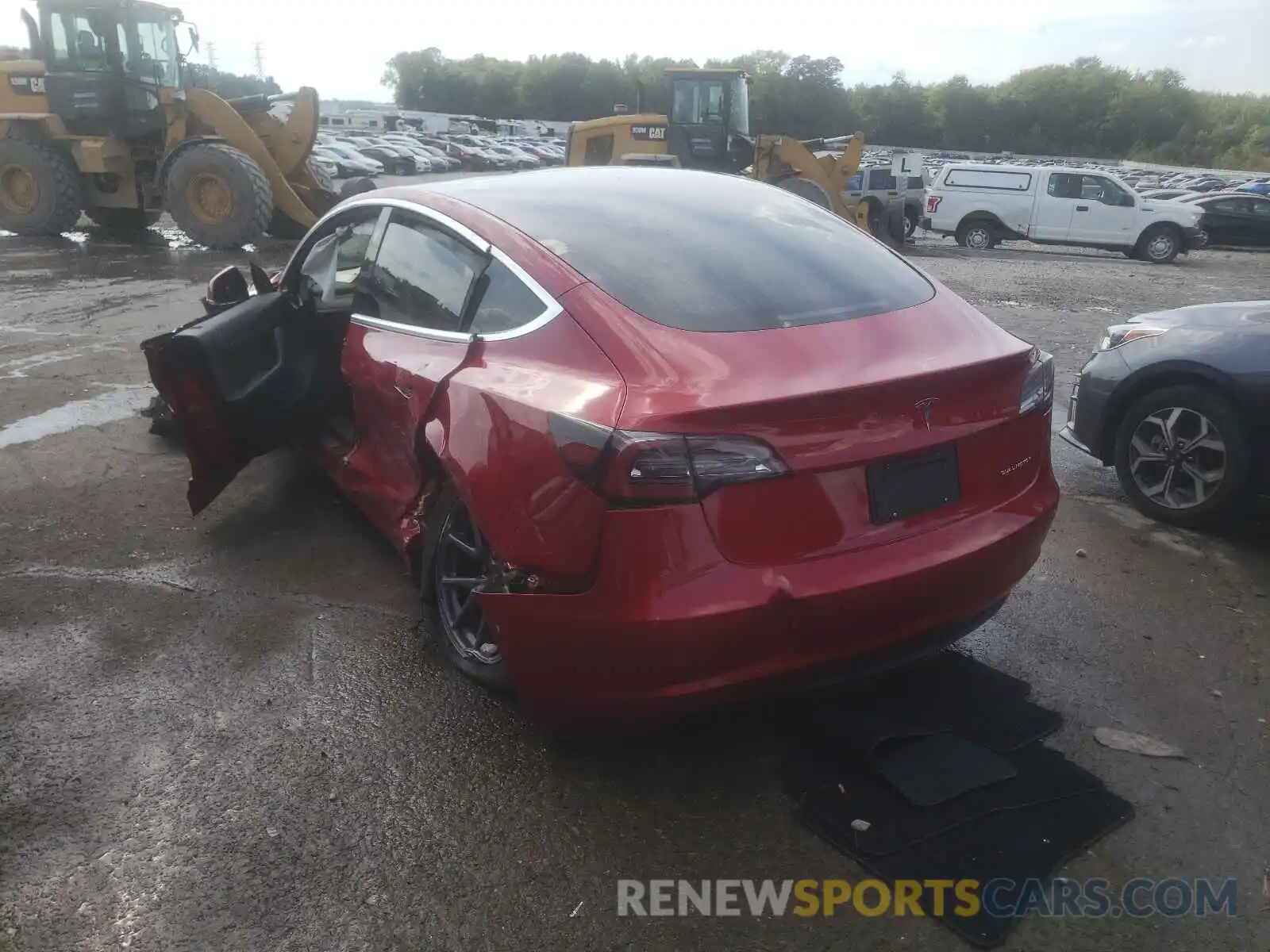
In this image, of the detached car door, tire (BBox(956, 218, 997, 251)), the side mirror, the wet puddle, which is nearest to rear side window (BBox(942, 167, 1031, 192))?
tire (BBox(956, 218, 997, 251))

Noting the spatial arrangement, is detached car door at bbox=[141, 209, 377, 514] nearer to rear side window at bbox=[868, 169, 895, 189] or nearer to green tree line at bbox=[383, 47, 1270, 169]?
rear side window at bbox=[868, 169, 895, 189]

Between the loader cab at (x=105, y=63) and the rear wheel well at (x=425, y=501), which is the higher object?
the loader cab at (x=105, y=63)

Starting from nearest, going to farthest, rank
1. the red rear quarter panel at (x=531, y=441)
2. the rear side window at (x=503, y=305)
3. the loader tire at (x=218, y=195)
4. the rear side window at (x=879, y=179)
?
the red rear quarter panel at (x=531, y=441) < the rear side window at (x=503, y=305) < the loader tire at (x=218, y=195) < the rear side window at (x=879, y=179)

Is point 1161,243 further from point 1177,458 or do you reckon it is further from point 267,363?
point 267,363

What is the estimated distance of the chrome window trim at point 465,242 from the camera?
2.98 meters

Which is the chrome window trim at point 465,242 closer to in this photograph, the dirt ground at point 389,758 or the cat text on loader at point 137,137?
the dirt ground at point 389,758

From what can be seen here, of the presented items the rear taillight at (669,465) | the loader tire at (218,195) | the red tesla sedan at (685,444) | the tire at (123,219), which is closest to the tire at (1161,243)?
the loader tire at (218,195)

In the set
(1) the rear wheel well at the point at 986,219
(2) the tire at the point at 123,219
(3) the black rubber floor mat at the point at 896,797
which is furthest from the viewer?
(1) the rear wheel well at the point at 986,219

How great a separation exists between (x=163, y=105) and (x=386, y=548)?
13051 mm

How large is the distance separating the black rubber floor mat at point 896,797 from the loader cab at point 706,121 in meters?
16.6

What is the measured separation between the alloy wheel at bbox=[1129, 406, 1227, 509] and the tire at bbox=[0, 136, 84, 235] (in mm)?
15695

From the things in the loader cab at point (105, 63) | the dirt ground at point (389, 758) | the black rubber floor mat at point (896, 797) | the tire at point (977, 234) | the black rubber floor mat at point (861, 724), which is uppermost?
the loader cab at point (105, 63)

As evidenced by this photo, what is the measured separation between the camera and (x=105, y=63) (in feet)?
47.6

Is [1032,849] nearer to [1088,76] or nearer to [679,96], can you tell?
[679,96]
